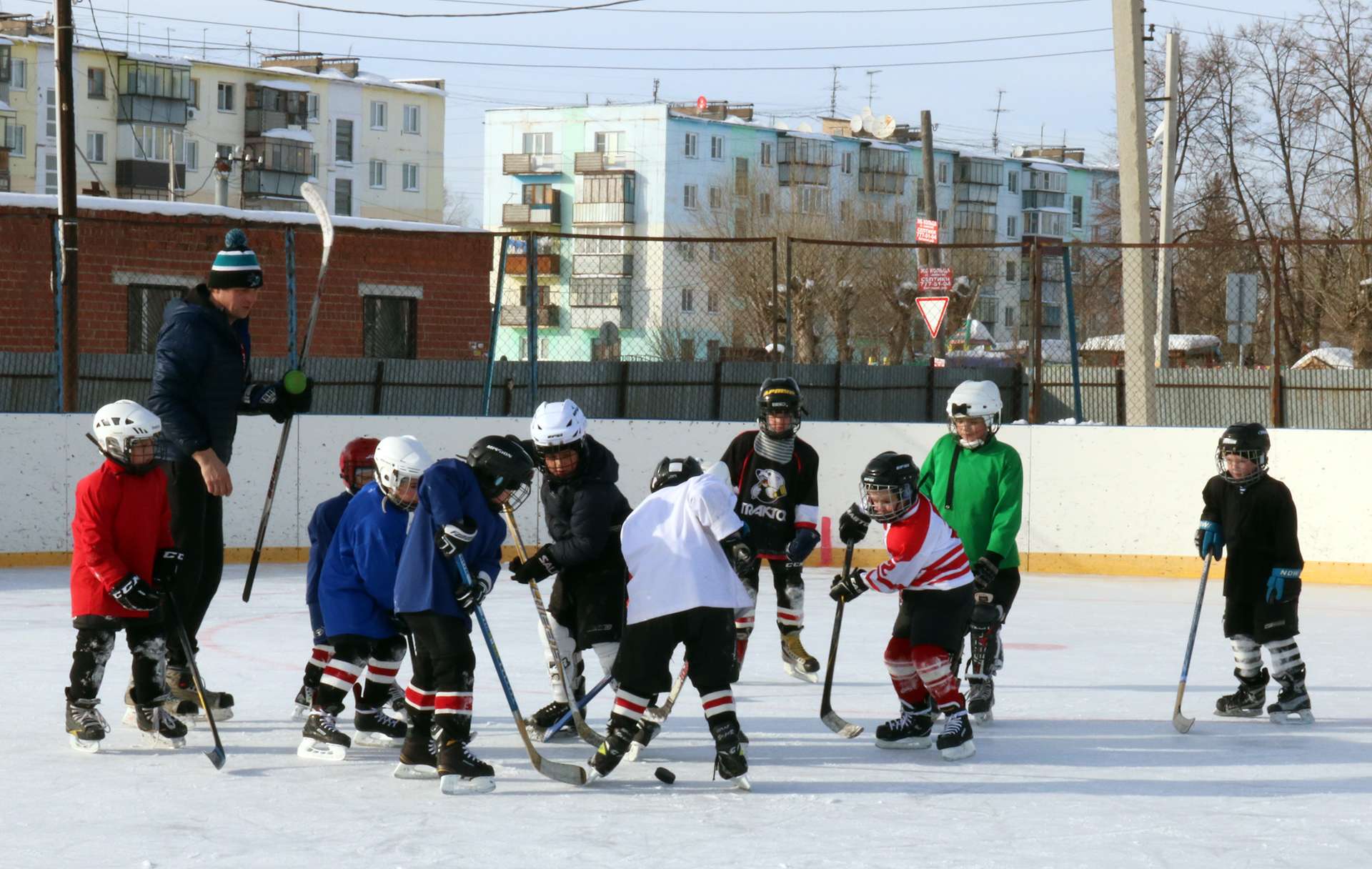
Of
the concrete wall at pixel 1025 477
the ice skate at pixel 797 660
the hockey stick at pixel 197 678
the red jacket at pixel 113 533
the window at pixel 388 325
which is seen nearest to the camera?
the hockey stick at pixel 197 678

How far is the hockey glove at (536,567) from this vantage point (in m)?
5.13

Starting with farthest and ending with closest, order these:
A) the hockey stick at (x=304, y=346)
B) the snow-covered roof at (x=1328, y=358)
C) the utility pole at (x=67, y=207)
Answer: the snow-covered roof at (x=1328, y=358) < the utility pole at (x=67, y=207) < the hockey stick at (x=304, y=346)

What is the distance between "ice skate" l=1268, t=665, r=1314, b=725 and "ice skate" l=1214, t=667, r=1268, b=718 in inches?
3.6

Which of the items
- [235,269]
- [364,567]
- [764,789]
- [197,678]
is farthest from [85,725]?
[764,789]

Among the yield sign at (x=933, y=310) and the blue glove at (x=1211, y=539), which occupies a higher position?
the yield sign at (x=933, y=310)

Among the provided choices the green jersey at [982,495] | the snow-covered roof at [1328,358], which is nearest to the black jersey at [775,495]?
the green jersey at [982,495]

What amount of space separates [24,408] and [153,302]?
8.23 m

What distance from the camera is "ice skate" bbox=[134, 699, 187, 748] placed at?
533 cm

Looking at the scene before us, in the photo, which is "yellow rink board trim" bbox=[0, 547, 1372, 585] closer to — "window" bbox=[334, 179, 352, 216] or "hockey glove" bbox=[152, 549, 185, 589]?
"hockey glove" bbox=[152, 549, 185, 589]

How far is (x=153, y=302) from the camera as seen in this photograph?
19266mm

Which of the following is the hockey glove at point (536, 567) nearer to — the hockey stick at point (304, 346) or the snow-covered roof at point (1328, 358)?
the hockey stick at point (304, 346)

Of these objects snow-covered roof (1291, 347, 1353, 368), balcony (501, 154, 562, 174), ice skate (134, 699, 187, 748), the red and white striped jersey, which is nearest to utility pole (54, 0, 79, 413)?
ice skate (134, 699, 187, 748)

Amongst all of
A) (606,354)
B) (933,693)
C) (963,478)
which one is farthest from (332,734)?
(606,354)

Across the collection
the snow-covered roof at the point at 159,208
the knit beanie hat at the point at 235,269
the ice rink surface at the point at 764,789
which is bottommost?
the ice rink surface at the point at 764,789
